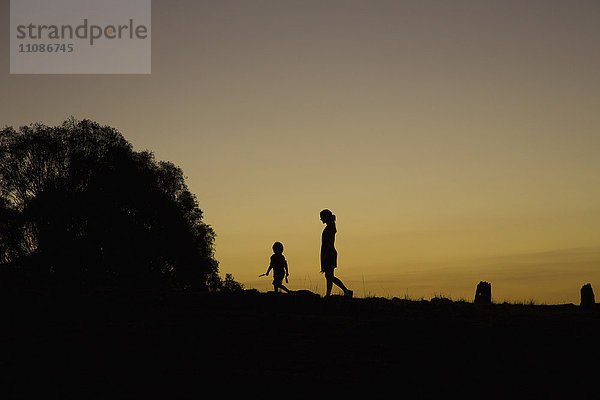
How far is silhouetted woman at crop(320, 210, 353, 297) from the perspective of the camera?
66.2ft

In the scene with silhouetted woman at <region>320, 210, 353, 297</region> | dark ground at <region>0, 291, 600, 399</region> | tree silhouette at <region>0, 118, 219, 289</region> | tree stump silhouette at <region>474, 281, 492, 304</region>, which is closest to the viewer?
dark ground at <region>0, 291, 600, 399</region>

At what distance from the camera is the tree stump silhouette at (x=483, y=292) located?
25.5m

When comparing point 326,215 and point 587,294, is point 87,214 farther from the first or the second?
point 587,294

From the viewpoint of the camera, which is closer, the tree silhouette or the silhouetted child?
the silhouetted child

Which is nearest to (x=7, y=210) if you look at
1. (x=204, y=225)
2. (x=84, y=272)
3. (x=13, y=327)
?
(x=84, y=272)

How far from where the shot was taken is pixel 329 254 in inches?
795

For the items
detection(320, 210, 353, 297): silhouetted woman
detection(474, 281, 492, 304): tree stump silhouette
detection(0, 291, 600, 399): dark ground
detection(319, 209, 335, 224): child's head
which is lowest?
detection(0, 291, 600, 399): dark ground

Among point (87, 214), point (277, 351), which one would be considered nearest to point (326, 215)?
point (277, 351)

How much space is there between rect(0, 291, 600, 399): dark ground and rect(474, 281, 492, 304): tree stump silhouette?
905 centimetres

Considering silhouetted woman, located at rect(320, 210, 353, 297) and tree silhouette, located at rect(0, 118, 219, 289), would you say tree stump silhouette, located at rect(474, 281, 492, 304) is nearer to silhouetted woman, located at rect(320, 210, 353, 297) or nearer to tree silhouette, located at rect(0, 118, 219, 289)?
silhouetted woman, located at rect(320, 210, 353, 297)

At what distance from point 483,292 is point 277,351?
16.2 meters

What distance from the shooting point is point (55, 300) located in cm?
1548

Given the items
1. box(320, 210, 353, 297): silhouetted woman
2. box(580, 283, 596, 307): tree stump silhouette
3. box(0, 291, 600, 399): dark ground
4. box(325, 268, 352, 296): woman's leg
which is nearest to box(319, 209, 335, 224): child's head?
box(320, 210, 353, 297): silhouetted woman

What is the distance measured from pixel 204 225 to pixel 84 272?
965cm
